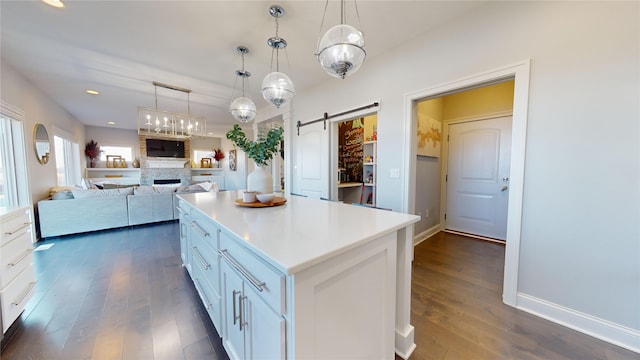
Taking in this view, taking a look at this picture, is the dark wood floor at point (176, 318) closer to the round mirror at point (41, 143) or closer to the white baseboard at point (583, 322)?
the white baseboard at point (583, 322)

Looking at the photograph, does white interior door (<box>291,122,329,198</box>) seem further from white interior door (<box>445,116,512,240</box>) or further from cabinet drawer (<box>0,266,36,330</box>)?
→ cabinet drawer (<box>0,266,36,330</box>)

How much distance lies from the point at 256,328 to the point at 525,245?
82.2 inches

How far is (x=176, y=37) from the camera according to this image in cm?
231

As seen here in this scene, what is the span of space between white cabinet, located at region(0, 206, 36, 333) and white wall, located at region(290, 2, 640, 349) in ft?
12.0

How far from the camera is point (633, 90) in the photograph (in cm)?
133

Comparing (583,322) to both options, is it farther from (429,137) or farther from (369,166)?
(369,166)

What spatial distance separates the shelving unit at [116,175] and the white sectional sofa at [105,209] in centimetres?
418

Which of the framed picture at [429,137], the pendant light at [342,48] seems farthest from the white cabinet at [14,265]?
the framed picture at [429,137]

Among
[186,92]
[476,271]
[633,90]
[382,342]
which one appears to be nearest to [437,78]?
[633,90]

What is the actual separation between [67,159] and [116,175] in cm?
187

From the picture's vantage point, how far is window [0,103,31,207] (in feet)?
9.77

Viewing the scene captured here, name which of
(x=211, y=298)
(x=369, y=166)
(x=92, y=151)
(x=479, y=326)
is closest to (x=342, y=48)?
(x=211, y=298)

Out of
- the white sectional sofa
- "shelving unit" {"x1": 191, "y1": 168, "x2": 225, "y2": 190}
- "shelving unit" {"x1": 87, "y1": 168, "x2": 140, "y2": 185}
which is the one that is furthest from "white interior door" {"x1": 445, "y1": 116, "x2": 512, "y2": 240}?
"shelving unit" {"x1": 87, "y1": 168, "x2": 140, "y2": 185}

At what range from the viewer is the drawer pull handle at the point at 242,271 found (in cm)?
85
